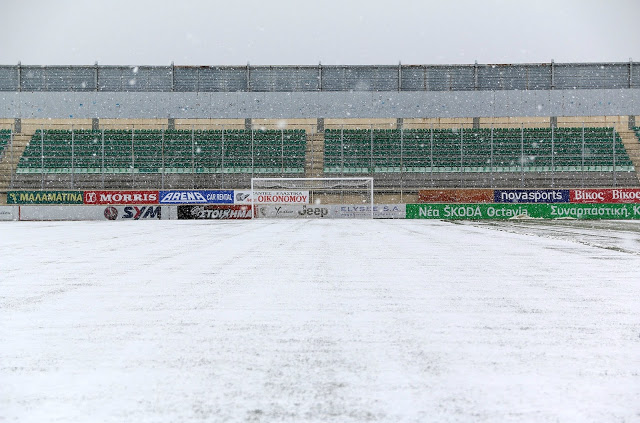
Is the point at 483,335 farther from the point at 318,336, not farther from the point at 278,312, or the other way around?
the point at 278,312

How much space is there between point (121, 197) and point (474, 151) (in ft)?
78.9

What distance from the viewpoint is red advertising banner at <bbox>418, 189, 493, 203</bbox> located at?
36.2 metres

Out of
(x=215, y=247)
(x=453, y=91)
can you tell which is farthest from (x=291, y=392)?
(x=453, y=91)

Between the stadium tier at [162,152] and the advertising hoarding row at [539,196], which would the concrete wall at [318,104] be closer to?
the stadium tier at [162,152]

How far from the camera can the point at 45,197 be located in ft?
118

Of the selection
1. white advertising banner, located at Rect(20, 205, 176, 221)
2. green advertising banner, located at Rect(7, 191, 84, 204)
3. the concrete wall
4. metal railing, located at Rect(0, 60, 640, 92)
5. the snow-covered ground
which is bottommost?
white advertising banner, located at Rect(20, 205, 176, 221)

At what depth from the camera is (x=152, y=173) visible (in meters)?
38.8

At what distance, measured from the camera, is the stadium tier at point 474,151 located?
38750mm

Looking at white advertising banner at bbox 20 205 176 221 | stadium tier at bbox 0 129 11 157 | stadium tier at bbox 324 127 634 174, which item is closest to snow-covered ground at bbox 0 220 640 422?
white advertising banner at bbox 20 205 176 221

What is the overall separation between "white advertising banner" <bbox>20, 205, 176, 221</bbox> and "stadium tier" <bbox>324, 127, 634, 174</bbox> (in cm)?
1227

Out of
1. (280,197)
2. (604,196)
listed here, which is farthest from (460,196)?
(280,197)

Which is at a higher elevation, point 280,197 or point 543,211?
point 280,197

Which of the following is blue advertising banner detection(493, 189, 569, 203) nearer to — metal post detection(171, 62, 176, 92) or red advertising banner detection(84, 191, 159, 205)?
red advertising banner detection(84, 191, 159, 205)

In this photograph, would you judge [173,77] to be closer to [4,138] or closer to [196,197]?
[196,197]
